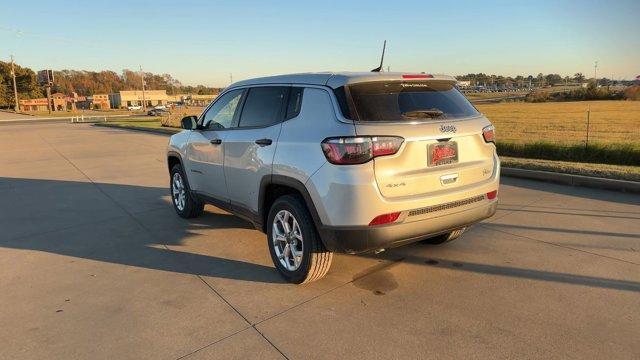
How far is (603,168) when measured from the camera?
829 centimetres

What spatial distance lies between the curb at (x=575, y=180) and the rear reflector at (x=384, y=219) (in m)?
5.38

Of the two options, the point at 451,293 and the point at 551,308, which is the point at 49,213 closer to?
the point at 451,293

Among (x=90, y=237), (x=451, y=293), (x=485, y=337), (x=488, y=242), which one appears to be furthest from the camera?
(x=90, y=237)

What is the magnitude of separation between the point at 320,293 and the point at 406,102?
1.73m

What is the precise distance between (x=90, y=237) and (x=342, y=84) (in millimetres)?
3818

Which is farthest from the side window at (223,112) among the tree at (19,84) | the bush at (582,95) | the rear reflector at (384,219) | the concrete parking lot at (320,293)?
the tree at (19,84)

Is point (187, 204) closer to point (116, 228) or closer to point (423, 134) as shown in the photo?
point (116, 228)

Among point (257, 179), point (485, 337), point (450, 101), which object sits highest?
point (450, 101)

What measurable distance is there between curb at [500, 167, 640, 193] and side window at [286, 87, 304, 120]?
571 centimetres

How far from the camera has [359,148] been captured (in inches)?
131

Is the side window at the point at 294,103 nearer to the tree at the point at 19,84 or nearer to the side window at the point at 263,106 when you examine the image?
the side window at the point at 263,106

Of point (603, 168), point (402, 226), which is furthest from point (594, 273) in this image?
point (603, 168)

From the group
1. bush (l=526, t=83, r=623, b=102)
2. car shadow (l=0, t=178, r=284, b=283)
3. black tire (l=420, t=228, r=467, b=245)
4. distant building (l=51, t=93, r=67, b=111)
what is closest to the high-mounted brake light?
black tire (l=420, t=228, r=467, b=245)

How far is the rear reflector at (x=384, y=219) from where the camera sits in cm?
339
